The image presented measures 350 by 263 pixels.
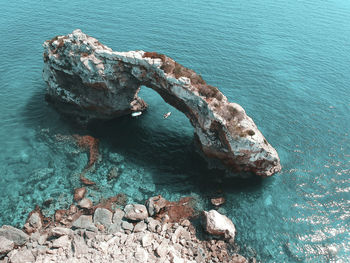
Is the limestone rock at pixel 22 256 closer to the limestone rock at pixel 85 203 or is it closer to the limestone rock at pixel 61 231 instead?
the limestone rock at pixel 61 231

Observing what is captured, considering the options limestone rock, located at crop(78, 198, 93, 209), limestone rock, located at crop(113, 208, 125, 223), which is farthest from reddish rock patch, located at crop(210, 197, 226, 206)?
limestone rock, located at crop(78, 198, 93, 209)

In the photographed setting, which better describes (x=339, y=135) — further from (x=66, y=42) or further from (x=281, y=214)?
(x=66, y=42)

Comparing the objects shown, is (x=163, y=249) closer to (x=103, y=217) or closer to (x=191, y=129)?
(x=103, y=217)

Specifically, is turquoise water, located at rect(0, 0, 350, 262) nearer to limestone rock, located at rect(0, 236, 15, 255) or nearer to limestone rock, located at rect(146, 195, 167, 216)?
limestone rock, located at rect(146, 195, 167, 216)

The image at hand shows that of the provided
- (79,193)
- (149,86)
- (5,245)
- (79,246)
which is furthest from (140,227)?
(149,86)

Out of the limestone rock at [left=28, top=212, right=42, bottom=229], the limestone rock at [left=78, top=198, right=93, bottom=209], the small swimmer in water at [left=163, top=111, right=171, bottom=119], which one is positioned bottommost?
the limestone rock at [left=28, top=212, right=42, bottom=229]

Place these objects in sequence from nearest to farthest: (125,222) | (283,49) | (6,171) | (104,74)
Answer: (125,222), (6,171), (104,74), (283,49)

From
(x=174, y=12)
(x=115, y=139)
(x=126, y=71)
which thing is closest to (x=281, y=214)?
(x=115, y=139)
